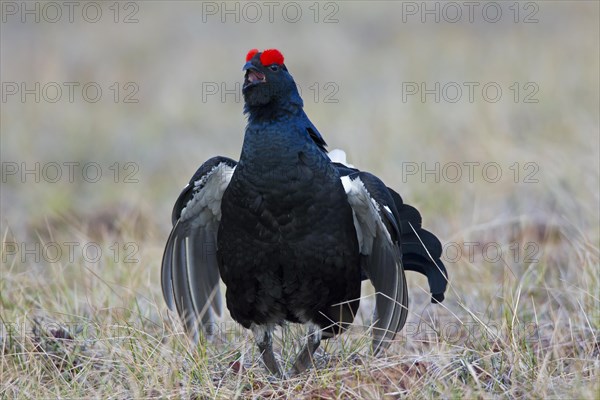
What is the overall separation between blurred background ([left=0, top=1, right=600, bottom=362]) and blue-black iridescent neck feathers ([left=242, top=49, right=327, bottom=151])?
49.0 inches

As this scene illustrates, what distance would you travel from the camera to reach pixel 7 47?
12812 millimetres

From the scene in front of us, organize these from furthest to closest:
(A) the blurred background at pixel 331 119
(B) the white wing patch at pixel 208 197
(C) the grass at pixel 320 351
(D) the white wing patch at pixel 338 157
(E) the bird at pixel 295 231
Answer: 1. (A) the blurred background at pixel 331 119
2. (D) the white wing patch at pixel 338 157
3. (B) the white wing patch at pixel 208 197
4. (E) the bird at pixel 295 231
5. (C) the grass at pixel 320 351

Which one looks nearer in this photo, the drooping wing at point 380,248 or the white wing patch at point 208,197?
the drooping wing at point 380,248

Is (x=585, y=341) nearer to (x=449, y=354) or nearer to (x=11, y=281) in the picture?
(x=449, y=354)

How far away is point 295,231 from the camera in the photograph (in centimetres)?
396

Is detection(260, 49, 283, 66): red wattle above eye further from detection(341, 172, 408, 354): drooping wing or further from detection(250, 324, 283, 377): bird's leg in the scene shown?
detection(250, 324, 283, 377): bird's leg

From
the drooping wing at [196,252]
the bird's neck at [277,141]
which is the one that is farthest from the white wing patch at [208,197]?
the bird's neck at [277,141]

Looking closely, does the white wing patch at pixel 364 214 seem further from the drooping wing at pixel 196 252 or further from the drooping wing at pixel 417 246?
the drooping wing at pixel 196 252

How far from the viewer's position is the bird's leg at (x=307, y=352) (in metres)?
4.12

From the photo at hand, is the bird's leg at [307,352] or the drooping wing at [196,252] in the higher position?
the drooping wing at [196,252]

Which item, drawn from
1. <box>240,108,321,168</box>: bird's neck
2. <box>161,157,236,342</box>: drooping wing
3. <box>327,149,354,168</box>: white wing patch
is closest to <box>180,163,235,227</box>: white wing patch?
<box>161,157,236,342</box>: drooping wing

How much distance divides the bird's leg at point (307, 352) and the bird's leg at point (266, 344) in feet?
0.28

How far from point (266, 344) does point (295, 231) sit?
24.8 inches

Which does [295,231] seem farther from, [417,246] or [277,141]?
[417,246]
